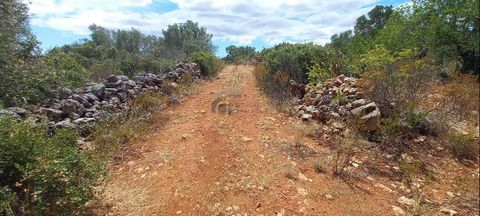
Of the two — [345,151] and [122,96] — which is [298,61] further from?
[345,151]

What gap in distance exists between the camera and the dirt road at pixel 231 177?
10.6ft

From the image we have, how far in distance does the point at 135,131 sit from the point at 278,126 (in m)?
2.59

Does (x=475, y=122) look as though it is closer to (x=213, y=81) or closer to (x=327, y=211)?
(x=327, y=211)

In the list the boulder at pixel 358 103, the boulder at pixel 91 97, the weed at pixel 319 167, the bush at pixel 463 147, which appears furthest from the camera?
the boulder at pixel 91 97

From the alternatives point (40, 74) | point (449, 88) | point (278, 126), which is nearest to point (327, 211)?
point (278, 126)

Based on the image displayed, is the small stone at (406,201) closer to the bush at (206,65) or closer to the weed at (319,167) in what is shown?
the weed at (319,167)

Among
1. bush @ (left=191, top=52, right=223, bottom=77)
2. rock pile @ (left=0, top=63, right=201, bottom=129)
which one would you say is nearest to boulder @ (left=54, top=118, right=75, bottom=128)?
rock pile @ (left=0, top=63, right=201, bottom=129)

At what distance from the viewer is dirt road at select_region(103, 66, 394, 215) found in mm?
3232

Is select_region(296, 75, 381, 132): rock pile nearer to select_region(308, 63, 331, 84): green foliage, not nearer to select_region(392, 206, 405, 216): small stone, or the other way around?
select_region(308, 63, 331, 84): green foliage

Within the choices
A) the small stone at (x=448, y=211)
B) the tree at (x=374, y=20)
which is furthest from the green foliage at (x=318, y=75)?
the tree at (x=374, y=20)

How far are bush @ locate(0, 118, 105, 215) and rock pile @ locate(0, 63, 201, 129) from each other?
1.16 meters

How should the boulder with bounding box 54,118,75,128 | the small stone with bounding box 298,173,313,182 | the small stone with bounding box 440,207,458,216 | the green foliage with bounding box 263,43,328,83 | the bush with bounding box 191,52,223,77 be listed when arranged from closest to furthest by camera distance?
the small stone with bounding box 440,207,458,216, the small stone with bounding box 298,173,313,182, the boulder with bounding box 54,118,75,128, the green foliage with bounding box 263,43,328,83, the bush with bounding box 191,52,223,77

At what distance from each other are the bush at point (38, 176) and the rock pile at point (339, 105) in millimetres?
4172

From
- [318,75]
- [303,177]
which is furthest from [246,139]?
[318,75]
